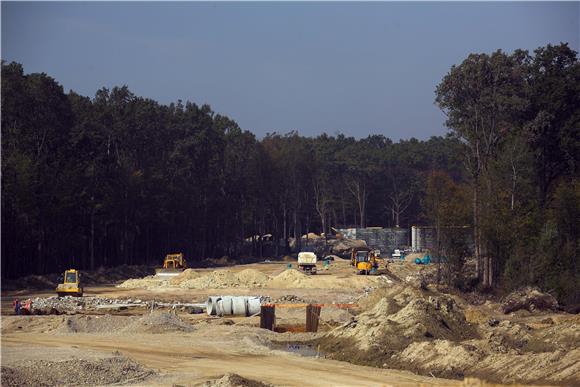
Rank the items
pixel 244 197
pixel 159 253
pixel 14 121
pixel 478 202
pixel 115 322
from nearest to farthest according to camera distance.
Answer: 1. pixel 115 322
2. pixel 478 202
3. pixel 14 121
4. pixel 159 253
5. pixel 244 197

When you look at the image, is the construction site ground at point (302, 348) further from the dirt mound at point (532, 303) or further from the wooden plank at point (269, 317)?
the dirt mound at point (532, 303)

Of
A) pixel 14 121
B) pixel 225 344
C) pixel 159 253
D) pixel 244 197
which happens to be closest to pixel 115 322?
pixel 225 344

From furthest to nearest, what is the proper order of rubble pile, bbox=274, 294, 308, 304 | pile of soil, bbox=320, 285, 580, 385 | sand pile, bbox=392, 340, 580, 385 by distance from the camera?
rubble pile, bbox=274, 294, 308, 304 < pile of soil, bbox=320, 285, 580, 385 < sand pile, bbox=392, 340, 580, 385

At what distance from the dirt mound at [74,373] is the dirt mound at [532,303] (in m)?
25.2

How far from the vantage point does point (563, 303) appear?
4950cm

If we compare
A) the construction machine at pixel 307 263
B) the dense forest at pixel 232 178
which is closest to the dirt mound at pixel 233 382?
the dense forest at pixel 232 178

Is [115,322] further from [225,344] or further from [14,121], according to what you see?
[14,121]

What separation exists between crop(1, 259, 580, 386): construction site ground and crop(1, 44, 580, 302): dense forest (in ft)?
33.1

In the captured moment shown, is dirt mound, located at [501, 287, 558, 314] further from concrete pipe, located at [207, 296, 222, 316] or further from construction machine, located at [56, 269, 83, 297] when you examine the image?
construction machine, located at [56, 269, 83, 297]

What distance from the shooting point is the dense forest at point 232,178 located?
56.1 metres

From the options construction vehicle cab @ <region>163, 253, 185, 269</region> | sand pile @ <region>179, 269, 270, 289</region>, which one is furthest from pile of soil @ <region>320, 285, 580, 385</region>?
construction vehicle cab @ <region>163, 253, 185, 269</region>

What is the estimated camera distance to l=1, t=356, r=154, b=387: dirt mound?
23.0 metres

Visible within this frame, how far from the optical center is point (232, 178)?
111375 millimetres

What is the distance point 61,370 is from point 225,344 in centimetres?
930
